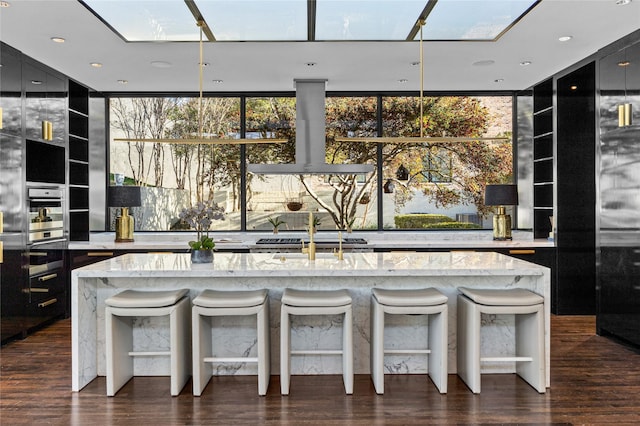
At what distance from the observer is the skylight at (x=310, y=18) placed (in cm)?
355

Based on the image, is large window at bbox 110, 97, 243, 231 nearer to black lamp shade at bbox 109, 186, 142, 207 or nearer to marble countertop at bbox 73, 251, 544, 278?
black lamp shade at bbox 109, 186, 142, 207

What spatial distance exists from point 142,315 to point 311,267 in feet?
3.95

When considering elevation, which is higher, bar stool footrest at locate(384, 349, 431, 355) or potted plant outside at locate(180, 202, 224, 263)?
potted plant outside at locate(180, 202, 224, 263)

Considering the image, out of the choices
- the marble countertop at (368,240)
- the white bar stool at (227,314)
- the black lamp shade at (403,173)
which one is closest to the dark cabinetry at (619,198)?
the marble countertop at (368,240)

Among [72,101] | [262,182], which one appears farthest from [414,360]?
[72,101]

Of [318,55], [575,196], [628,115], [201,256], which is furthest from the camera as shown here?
[575,196]

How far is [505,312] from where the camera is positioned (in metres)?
3.32

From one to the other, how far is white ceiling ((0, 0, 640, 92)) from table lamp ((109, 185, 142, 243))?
4.22ft

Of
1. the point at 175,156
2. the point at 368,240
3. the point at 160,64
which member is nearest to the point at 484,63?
the point at 368,240

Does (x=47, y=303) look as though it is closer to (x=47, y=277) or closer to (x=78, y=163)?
(x=47, y=277)

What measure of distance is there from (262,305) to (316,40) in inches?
93.7

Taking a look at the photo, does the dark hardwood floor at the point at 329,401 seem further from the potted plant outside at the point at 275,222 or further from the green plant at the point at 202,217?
the potted plant outside at the point at 275,222

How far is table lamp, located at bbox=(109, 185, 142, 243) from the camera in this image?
5887mm

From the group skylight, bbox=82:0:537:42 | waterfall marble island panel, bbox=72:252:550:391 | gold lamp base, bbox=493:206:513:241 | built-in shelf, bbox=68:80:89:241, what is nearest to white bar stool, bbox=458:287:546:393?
waterfall marble island panel, bbox=72:252:550:391
